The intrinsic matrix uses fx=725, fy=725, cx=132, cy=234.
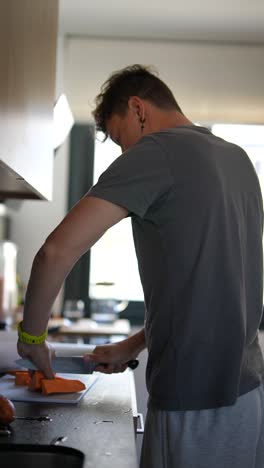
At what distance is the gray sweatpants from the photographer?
1.29m

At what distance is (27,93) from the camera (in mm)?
1555

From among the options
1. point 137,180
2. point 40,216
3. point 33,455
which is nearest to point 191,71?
point 40,216

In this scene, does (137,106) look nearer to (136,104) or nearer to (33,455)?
(136,104)

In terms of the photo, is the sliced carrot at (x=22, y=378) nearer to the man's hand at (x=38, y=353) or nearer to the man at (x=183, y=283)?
the man's hand at (x=38, y=353)

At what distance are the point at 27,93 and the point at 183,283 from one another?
1.85ft

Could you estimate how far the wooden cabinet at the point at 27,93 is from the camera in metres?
1.30

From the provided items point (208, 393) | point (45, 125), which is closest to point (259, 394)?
point (208, 393)

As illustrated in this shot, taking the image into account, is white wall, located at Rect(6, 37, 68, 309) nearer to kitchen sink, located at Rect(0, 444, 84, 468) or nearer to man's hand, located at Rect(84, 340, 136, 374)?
man's hand, located at Rect(84, 340, 136, 374)

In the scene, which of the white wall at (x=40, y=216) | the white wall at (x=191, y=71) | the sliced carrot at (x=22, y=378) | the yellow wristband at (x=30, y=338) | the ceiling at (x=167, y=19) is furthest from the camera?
the white wall at (x=40, y=216)

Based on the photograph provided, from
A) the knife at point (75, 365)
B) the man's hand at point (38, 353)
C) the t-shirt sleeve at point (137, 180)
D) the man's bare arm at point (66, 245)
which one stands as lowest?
the knife at point (75, 365)

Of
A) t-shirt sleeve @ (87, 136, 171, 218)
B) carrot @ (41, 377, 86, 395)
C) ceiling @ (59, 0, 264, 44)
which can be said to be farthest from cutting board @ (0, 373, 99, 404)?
ceiling @ (59, 0, 264, 44)

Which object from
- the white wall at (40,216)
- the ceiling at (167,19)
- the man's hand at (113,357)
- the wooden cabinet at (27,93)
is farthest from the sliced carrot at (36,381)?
the white wall at (40,216)

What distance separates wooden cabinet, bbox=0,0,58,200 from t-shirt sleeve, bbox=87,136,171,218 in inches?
7.9

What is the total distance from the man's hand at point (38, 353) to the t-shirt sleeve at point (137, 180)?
1.14ft
